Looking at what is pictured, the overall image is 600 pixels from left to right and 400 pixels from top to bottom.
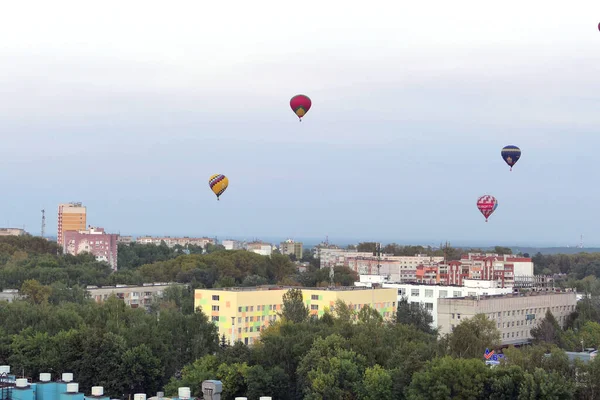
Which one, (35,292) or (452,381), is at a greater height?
(35,292)

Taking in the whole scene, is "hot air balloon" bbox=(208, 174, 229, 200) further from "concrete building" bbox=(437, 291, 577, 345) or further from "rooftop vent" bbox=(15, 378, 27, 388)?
"rooftop vent" bbox=(15, 378, 27, 388)

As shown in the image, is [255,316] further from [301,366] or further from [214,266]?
[214,266]

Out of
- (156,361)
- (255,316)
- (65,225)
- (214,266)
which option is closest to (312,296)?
(255,316)

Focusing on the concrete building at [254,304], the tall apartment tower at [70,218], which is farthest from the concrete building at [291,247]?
→ the concrete building at [254,304]

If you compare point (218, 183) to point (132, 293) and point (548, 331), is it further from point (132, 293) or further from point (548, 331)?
point (548, 331)

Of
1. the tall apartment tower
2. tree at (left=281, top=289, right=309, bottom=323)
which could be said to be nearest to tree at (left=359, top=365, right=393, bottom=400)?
tree at (left=281, top=289, right=309, bottom=323)

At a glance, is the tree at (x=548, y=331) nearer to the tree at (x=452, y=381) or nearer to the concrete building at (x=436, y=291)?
the concrete building at (x=436, y=291)

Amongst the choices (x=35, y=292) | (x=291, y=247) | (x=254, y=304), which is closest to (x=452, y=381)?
(x=254, y=304)
